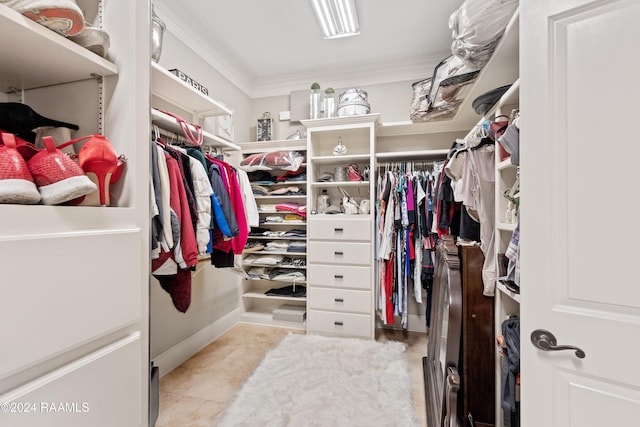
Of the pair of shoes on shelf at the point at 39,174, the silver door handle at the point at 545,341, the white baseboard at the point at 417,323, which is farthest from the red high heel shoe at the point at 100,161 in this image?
the white baseboard at the point at 417,323

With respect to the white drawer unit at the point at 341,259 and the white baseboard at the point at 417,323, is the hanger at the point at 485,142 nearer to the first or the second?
the white drawer unit at the point at 341,259

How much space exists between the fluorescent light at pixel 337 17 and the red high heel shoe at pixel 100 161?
5.90 ft

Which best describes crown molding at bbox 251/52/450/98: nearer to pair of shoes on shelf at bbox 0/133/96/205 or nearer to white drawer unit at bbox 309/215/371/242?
white drawer unit at bbox 309/215/371/242

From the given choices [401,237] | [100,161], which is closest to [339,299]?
[401,237]

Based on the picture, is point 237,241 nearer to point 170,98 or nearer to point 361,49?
point 170,98

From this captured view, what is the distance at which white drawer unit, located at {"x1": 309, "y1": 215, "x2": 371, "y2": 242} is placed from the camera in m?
2.40

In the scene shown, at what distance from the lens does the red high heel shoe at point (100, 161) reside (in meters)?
0.73

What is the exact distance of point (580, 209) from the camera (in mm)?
709

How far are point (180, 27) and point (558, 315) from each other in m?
2.87

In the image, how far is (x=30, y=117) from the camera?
0.76 metres

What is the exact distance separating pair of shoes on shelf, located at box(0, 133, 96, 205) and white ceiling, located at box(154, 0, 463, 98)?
188 centimetres

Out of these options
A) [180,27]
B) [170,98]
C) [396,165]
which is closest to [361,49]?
[396,165]

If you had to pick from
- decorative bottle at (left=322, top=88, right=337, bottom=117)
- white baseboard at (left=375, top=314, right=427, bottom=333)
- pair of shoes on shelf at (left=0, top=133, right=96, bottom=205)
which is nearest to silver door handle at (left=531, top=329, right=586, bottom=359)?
pair of shoes on shelf at (left=0, top=133, right=96, bottom=205)

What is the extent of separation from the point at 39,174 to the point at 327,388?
1.81m
